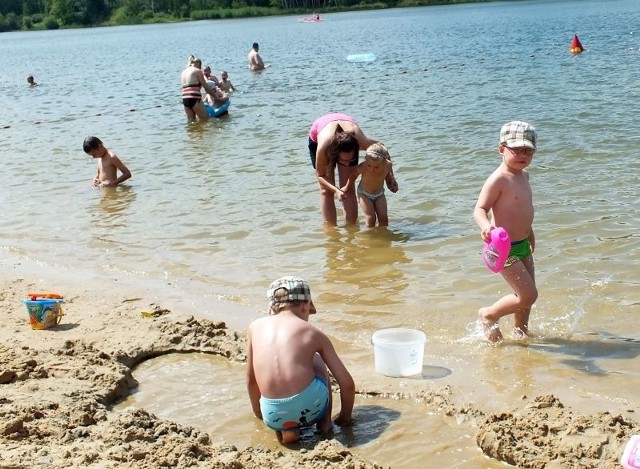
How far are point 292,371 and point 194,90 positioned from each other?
43.2ft

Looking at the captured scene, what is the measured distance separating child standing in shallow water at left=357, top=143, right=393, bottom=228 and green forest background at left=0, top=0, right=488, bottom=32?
266ft

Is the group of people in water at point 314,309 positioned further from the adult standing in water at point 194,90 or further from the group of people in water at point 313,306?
the adult standing in water at point 194,90

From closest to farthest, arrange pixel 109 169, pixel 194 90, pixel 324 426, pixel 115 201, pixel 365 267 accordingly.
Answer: pixel 324 426
pixel 365 267
pixel 115 201
pixel 109 169
pixel 194 90

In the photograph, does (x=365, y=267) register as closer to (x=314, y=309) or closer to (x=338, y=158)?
(x=338, y=158)

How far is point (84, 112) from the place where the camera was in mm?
19750

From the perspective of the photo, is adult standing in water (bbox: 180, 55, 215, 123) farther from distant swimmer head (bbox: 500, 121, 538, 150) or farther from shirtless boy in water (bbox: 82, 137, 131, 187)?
distant swimmer head (bbox: 500, 121, 538, 150)

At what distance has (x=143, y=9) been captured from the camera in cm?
10856

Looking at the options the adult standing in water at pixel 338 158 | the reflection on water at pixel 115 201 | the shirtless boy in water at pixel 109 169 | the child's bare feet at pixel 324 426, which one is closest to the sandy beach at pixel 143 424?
the child's bare feet at pixel 324 426

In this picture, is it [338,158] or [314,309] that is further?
[338,158]

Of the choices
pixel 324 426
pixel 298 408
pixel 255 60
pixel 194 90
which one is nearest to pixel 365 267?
pixel 324 426

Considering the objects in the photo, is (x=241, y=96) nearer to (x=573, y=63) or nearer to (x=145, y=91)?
(x=145, y=91)

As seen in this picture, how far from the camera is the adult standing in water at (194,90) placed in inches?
650

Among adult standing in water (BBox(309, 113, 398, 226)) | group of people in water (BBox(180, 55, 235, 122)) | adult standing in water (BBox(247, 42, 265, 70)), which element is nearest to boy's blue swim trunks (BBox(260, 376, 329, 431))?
adult standing in water (BBox(309, 113, 398, 226))

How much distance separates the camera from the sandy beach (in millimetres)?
3637
